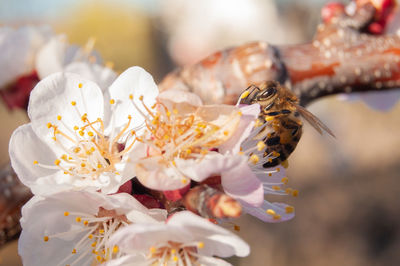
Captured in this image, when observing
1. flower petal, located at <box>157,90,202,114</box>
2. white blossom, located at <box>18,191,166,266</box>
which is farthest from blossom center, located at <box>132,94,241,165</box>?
white blossom, located at <box>18,191,166,266</box>

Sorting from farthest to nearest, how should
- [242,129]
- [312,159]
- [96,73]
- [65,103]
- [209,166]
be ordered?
[312,159], [96,73], [65,103], [242,129], [209,166]

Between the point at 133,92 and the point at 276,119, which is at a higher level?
the point at 133,92

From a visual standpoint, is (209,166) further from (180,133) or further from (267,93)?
(267,93)

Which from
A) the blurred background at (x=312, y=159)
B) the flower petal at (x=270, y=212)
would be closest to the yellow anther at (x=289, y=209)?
the flower petal at (x=270, y=212)

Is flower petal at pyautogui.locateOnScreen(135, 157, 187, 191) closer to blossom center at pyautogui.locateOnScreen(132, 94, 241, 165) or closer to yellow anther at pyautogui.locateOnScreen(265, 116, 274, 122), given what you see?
blossom center at pyautogui.locateOnScreen(132, 94, 241, 165)

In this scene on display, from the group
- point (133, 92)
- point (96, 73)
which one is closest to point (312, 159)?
point (96, 73)

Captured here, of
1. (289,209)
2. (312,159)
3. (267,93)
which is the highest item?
(267,93)

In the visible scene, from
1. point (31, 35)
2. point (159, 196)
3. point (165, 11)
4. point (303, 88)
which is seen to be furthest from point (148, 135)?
point (165, 11)

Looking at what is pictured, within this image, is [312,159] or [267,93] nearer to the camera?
[267,93]
